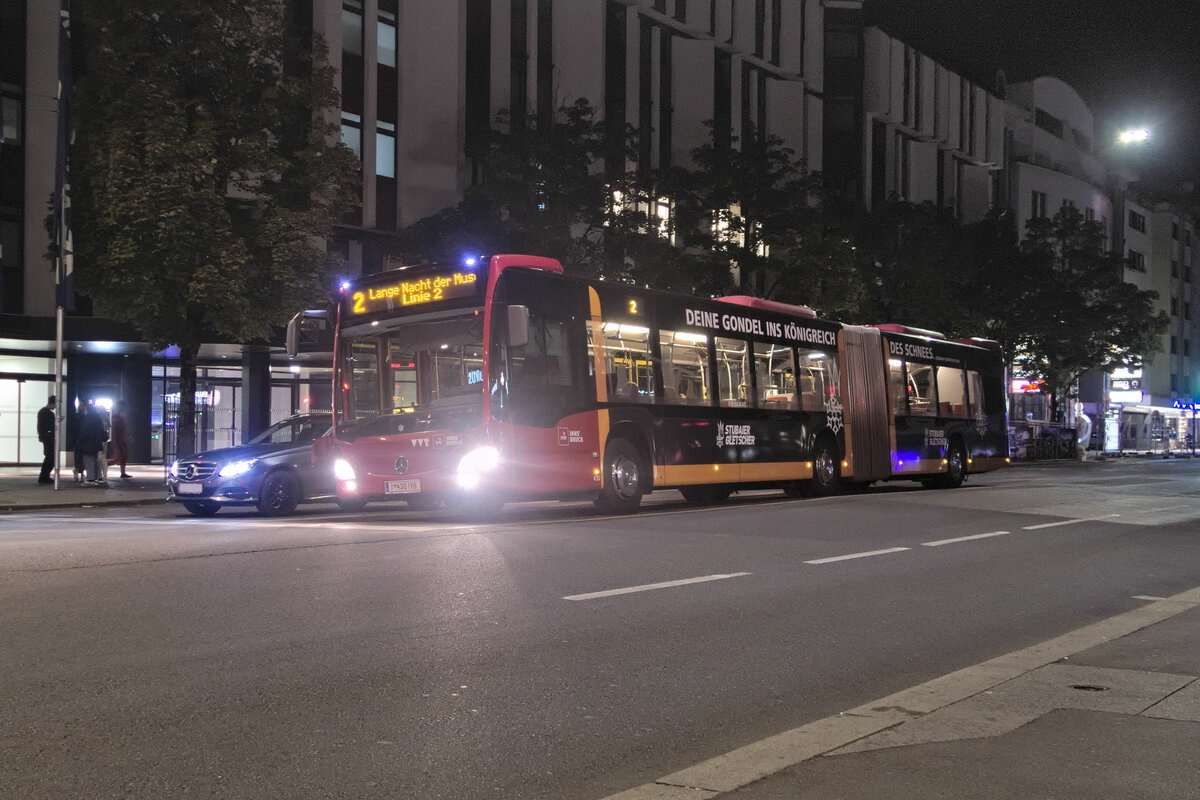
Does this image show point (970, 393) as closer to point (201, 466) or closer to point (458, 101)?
point (201, 466)

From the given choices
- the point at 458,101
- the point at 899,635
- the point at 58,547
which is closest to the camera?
the point at 899,635

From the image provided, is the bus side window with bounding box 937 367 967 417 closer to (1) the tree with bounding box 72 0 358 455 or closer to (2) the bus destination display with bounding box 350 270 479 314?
(1) the tree with bounding box 72 0 358 455

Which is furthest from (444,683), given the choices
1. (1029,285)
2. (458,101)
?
(1029,285)

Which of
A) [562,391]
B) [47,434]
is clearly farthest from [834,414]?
[47,434]

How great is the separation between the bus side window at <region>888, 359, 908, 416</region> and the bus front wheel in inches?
354

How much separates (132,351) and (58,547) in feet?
79.5

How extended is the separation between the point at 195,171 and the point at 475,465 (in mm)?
11622

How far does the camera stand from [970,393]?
2766 centimetres

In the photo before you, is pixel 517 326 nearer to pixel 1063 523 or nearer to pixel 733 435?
A: pixel 733 435

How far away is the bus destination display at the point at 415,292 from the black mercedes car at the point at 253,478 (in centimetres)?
333

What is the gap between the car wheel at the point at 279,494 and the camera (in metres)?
18.4

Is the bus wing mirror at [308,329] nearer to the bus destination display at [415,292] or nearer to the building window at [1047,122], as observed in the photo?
the bus destination display at [415,292]

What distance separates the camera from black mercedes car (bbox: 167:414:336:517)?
1828cm

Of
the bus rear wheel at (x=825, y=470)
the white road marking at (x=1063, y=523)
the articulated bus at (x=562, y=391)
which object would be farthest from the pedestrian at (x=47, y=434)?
the white road marking at (x=1063, y=523)
